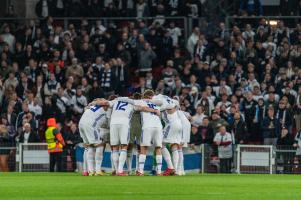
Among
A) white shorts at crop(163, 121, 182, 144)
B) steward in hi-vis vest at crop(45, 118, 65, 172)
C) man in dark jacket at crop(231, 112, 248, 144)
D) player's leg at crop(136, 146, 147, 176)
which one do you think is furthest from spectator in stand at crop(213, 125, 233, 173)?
player's leg at crop(136, 146, 147, 176)

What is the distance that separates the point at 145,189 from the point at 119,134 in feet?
28.6

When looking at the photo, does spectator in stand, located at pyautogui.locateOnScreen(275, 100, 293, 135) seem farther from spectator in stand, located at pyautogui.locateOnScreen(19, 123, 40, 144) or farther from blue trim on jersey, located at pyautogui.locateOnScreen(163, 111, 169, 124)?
spectator in stand, located at pyautogui.locateOnScreen(19, 123, 40, 144)

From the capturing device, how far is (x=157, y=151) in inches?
1396

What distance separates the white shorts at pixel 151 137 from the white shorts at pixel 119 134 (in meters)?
0.43

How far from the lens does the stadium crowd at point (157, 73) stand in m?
43.1

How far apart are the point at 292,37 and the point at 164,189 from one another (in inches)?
877

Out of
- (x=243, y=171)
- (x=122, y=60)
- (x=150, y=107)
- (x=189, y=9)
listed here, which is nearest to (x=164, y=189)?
(x=150, y=107)

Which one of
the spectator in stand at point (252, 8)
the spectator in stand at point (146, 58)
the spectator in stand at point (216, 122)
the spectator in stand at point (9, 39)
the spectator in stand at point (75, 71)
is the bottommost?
the spectator in stand at point (216, 122)

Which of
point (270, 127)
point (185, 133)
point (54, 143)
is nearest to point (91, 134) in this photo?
point (185, 133)

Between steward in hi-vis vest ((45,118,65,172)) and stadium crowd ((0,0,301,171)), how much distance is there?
0.70m

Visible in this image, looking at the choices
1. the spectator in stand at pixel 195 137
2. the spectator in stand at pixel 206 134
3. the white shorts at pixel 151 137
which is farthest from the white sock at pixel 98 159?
the spectator in stand at pixel 206 134

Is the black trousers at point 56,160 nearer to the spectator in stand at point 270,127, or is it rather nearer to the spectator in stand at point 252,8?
the spectator in stand at point 270,127

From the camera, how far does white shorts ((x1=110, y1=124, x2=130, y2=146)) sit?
35000mm

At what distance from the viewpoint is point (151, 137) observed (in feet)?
115
